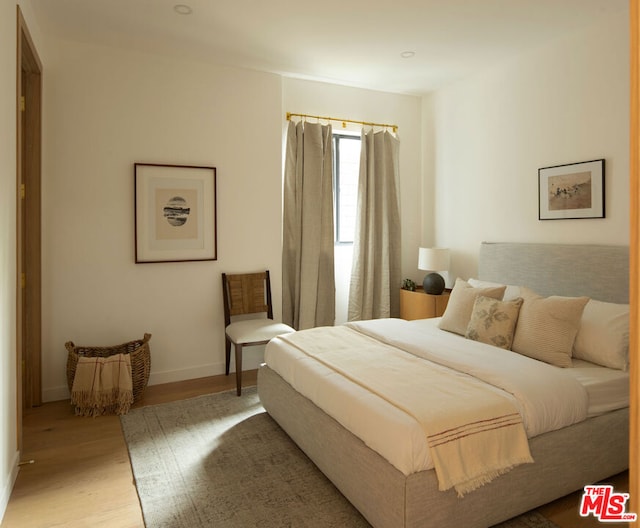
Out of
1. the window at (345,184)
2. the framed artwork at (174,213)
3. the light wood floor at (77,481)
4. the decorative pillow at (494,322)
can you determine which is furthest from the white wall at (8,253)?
the window at (345,184)

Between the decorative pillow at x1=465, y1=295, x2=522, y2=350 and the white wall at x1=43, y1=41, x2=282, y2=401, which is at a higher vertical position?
the white wall at x1=43, y1=41, x2=282, y2=401

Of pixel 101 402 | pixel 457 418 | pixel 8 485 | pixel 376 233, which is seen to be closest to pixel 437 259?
pixel 376 233

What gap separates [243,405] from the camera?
3.43 metres

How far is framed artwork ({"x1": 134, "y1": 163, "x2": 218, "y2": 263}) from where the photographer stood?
3799 millimetres

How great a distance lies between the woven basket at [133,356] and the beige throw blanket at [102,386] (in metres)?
0.10

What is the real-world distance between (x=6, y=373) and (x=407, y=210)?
155 inches

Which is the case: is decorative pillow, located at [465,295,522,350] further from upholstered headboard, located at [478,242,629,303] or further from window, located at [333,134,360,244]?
window, located at [333,134,360,244]

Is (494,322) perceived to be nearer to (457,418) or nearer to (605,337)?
(605,337)

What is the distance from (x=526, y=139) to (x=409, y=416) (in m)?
2.90

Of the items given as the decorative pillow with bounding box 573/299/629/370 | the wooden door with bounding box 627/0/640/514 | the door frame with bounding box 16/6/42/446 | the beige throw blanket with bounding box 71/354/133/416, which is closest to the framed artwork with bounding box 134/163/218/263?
the door frame with bounding box 16/6/42/446

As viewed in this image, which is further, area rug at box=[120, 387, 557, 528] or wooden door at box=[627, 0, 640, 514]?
area rug at box=[120, 387, 557, 528]

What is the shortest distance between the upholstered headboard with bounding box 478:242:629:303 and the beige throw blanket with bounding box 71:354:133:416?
9.97 feet

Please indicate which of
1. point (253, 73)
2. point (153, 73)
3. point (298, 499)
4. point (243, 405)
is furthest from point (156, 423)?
point (253, 73)

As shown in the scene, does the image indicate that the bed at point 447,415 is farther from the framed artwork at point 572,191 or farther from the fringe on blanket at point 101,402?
the fringe on blanket at point 101,402
